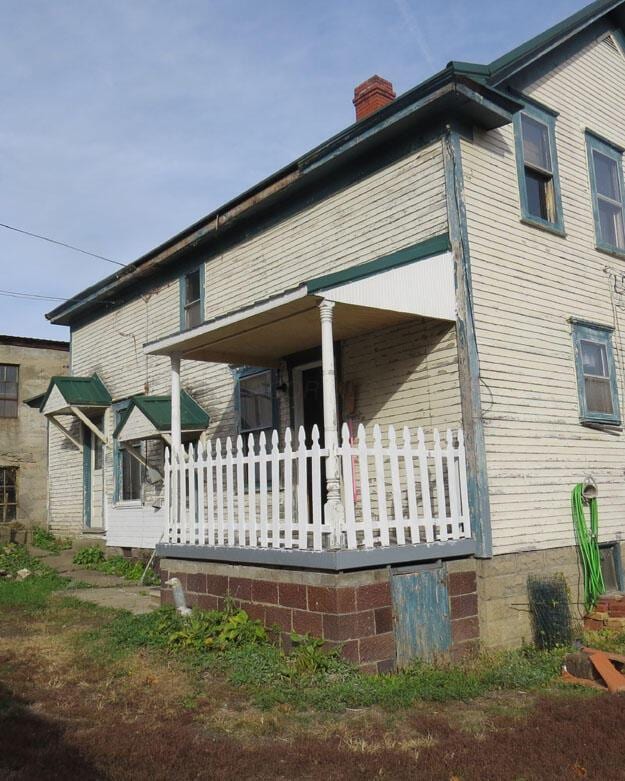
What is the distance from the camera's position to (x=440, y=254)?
855 centimetres

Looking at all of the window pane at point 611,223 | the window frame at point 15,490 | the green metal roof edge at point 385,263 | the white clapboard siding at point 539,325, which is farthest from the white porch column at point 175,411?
the window frame at point 15,490

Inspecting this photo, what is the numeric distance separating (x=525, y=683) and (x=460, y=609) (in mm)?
1130

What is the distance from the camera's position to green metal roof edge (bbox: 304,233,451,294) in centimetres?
730

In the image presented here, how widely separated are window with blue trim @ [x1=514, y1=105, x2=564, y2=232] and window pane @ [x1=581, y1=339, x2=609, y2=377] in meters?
1.62

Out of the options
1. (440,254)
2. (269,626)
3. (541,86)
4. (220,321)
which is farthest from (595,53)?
(269,626)

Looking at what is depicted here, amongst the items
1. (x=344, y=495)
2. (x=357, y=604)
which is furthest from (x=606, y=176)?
(x=357, y=604)

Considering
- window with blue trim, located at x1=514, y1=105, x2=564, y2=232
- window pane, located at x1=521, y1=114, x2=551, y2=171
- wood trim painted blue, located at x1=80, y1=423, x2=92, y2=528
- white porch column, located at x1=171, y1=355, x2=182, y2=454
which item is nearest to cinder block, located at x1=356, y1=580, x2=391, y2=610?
white porch column, located at x1=171, y1=355, x2=182, y2=454

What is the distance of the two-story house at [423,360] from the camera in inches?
283

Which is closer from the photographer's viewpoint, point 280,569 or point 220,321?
point 280,569

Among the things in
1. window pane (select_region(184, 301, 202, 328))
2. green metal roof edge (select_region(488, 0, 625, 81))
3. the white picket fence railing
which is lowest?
the white picket fence railing

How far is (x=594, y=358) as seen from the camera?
10.3 m

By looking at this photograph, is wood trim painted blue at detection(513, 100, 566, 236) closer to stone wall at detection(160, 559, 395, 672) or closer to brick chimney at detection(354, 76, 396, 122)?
brick chimney at detection(354, 76, 396, 122)

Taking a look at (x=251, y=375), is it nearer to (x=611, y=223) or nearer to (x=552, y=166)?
(x=552, y=166)

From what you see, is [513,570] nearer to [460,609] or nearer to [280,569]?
[460,609]
